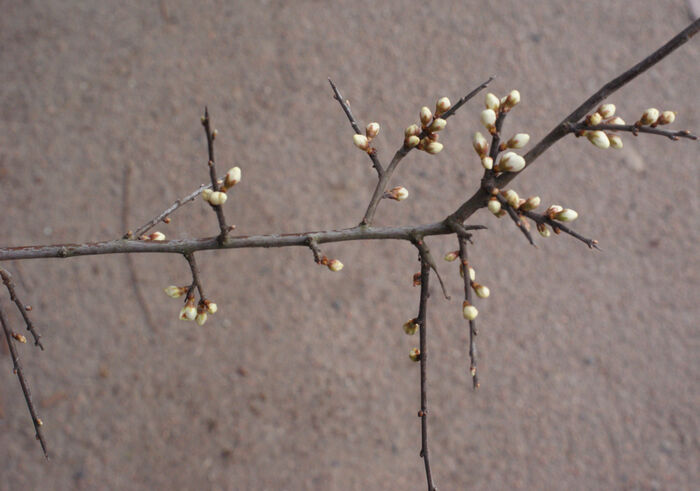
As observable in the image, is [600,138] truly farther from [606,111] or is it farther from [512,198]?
[512,198]

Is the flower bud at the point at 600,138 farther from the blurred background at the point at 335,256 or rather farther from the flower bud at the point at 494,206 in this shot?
the blurred background at the point at 335,256

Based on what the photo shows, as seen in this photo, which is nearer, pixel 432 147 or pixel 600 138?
pixel 600 138

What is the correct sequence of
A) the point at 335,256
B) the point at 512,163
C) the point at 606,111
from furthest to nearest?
the point at 335,256
the point at 606,111
the point at 512,163

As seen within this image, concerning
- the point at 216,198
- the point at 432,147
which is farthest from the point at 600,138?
the point at 216,198

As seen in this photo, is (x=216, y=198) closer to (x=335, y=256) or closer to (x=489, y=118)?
(x=489, y=118)

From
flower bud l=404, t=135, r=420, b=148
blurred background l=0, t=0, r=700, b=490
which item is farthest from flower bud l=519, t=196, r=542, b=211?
blurred background l=0, t=0, r=700, b=490

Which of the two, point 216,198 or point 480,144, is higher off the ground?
point 480,144

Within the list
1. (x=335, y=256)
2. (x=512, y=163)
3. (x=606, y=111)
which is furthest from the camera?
(x=335, y=256)
